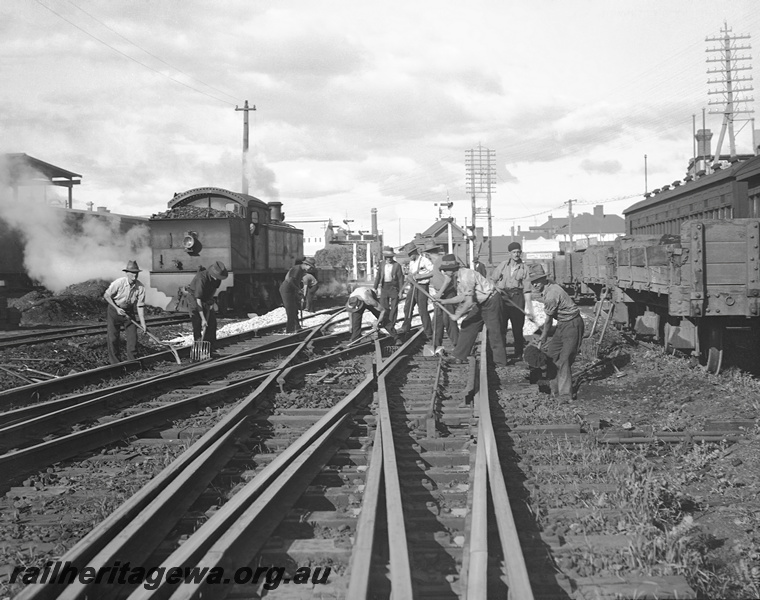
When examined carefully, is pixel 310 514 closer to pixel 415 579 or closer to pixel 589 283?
pixel 415 579

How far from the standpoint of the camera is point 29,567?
3.60 meters

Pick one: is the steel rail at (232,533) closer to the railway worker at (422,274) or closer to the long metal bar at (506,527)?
the long metal bar at (506,527)

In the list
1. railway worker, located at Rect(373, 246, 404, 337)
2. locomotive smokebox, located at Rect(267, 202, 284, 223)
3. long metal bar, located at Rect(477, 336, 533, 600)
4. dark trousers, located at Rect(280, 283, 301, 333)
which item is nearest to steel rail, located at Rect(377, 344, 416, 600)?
long metal bar, located at Rect(477, 336, 533, 600)

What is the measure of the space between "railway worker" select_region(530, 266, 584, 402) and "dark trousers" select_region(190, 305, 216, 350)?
236 inches

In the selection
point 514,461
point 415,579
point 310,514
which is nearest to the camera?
point 415,579

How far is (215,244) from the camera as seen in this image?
1900 centimetres

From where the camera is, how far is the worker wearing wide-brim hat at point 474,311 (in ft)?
33.2

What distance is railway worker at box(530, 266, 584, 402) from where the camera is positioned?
8.47 meters

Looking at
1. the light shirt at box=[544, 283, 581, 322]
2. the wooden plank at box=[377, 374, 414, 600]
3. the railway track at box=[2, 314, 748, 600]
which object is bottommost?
the railway track at box=[2, 314, 748, 600]

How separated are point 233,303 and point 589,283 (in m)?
9.33

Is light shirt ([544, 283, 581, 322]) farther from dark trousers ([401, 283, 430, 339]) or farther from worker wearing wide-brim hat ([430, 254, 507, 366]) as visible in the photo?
dark trousers ([401, 283, 430, 339])

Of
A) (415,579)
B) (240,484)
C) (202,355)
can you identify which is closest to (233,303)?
(202,355)

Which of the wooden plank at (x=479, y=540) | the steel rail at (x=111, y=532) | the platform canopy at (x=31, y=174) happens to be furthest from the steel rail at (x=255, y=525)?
the platform canopy at (x=31, y=174)

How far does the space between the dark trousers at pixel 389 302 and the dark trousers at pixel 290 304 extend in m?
2.04
